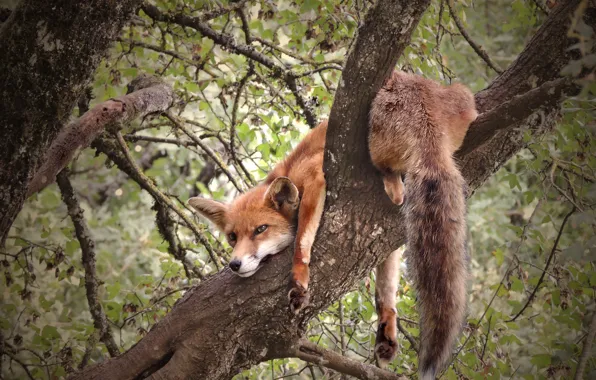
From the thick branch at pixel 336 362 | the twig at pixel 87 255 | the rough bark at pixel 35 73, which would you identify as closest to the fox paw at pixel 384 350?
the thick branch at pixel 336 362

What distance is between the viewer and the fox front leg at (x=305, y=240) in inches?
132

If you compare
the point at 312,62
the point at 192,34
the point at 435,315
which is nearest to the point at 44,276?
the point at 192,34

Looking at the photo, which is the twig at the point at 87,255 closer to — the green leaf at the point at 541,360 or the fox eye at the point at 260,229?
the fox eye at the point at 260,229

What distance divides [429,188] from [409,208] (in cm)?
16

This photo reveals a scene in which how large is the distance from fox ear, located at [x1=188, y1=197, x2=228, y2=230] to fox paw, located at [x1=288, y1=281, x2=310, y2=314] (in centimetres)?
153

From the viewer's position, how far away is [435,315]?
2.96m

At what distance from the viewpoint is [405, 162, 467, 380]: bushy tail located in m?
2.95

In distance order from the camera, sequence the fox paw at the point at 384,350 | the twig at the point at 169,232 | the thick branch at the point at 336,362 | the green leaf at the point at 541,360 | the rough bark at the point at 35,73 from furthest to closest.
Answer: the twig at the point at 169,232
the fox paw at the point at 384,350
the green leaf at the point at 541,360
the thick branch at the point at 336,362
the rough bark at the point at 35,73

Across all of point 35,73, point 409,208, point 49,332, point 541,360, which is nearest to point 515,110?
point 409,208

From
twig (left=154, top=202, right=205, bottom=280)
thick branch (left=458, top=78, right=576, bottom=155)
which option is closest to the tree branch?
twig (left=154, top=202, right=205, bottom=280)

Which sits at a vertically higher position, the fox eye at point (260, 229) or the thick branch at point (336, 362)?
the fox eye at point (260, 229)

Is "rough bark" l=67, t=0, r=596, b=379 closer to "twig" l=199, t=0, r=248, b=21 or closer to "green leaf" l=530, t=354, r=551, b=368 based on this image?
"green leaf" l=530, t=354, r=551, b=368

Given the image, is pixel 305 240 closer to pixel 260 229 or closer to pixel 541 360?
pixel 260 229

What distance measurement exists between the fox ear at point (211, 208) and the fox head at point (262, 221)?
2 cm
